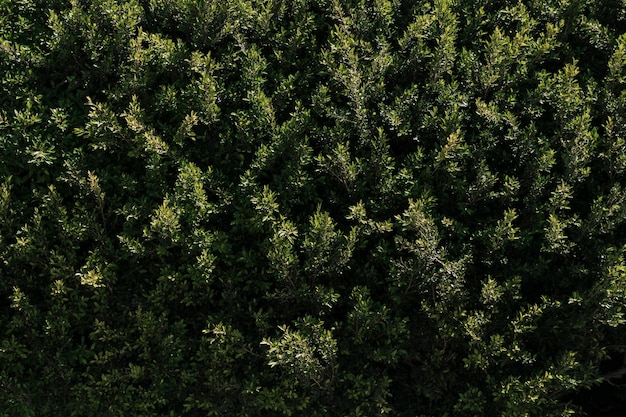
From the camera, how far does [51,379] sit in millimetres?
4633

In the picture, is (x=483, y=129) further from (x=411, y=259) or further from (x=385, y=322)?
(x=385, y=322)

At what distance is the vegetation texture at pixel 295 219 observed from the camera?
180 inches

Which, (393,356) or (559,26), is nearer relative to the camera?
(393,356)

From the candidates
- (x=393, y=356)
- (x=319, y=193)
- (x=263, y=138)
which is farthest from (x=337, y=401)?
(x=263, y=138)

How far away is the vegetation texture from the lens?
4570mm

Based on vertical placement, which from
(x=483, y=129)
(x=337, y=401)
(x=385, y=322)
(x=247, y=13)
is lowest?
(x=337, y=401)

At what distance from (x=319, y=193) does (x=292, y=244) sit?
1.52 ft

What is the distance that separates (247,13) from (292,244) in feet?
5.35

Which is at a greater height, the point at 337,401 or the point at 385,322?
the point at 385,322

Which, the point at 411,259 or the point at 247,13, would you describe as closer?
the point at 411,259

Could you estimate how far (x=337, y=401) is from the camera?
186 inches

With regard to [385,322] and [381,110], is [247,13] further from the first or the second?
[385,322]

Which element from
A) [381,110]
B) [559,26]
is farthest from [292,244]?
[559,26]

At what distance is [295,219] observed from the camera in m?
4.74
